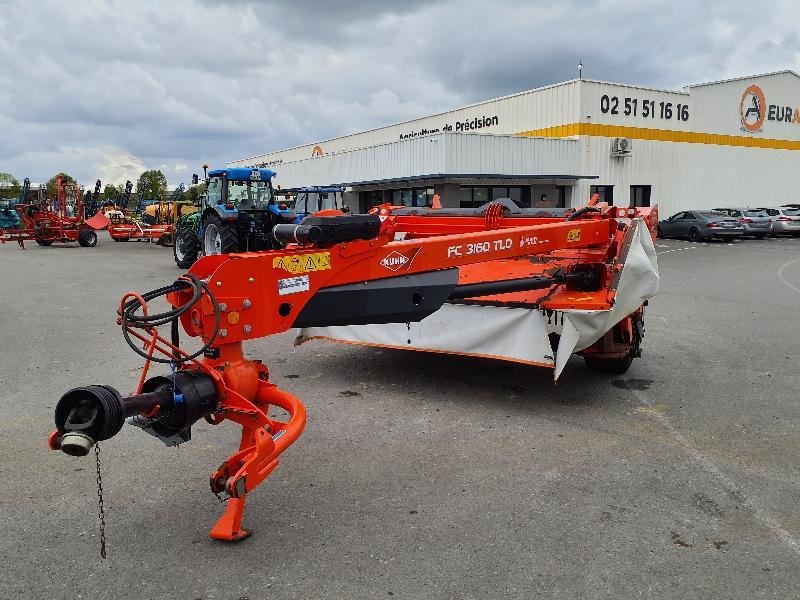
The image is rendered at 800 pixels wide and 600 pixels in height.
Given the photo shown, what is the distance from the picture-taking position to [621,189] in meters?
27.1

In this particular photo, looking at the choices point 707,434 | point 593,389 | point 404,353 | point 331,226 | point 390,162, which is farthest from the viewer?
point 390,162

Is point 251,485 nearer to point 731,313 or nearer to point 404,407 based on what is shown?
point 404,407

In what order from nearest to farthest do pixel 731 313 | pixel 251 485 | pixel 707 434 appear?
pixel 251 485
pixel 707 434
pixel 731 313

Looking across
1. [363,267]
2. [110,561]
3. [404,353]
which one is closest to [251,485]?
[110,561]

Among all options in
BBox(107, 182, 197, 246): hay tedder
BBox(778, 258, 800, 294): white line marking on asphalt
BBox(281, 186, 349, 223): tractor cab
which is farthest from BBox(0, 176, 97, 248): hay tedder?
BBox(778, 258, 800, 294): white line marking on asphalt

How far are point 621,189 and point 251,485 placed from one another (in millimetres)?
26312

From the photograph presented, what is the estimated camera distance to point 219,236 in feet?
49.4

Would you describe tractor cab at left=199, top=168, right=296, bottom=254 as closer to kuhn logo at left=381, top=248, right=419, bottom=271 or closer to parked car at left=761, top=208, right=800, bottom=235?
kuhn logo at left=381, top=248, right=419, bottom=271

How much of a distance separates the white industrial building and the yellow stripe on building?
1.7 inches

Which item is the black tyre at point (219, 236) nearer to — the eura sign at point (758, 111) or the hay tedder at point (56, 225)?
the hay tedder at point (56, 225)

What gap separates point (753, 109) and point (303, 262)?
33.1 metres

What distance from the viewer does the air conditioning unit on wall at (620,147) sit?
85.1ft

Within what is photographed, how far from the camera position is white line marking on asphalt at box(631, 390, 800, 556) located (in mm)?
3406

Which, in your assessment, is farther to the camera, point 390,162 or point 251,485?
point 390,162
